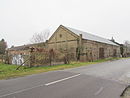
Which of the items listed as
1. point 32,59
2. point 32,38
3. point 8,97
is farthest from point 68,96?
point 32,38

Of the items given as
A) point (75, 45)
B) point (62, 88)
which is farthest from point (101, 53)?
point (62, 88)

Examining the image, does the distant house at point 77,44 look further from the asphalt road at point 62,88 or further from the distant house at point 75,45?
the asphalt road at point 62,88

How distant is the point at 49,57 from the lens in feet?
64.0

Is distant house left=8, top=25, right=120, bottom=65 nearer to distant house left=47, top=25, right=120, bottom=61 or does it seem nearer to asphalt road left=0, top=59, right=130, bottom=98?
distant house left=47, top=25, right=120, bottom=61

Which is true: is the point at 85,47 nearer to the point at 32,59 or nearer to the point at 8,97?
the point at 32,59

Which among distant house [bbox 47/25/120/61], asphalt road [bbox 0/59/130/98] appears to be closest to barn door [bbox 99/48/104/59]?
distant house [bbox 47/25/120/61]

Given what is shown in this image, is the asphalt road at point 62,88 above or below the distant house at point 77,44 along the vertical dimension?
below

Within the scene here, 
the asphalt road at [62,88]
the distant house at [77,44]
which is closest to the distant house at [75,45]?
the distant house at [77,44]

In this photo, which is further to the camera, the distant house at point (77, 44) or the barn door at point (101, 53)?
the barn door at point (101, 53)

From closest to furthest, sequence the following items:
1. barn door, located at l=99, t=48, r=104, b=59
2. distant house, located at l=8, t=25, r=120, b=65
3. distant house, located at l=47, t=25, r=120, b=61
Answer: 1. distant house, located at l=8, t=25, r=120, b=65
2. distant house, located at l=47, t=25, r=120, b=61
3. barn door, located at l=99, t=48, r=104, b=59

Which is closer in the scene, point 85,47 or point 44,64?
point 44,64

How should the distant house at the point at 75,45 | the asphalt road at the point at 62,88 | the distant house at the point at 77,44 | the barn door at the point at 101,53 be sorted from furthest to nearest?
the barn door at the point at 101,53 < the distant house at the point at 77,44 < the distant house at the point at 75,45 < the asphalt road at the point at 62,88

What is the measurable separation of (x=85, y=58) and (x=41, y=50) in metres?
13.5

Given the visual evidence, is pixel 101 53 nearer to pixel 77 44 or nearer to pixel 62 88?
pixel 77 44
